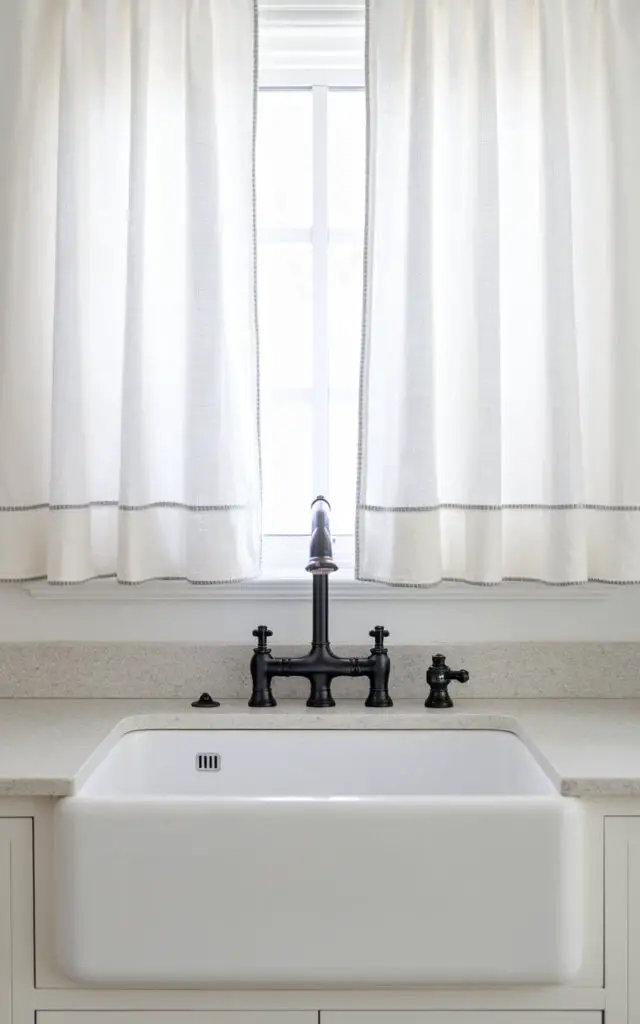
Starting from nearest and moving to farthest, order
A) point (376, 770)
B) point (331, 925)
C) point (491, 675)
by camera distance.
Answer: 1. point (331, 925)
2. point (376, 770)
3. point (491, 675)

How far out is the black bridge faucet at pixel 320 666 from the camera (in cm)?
183

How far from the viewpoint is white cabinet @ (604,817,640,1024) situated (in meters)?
1.40

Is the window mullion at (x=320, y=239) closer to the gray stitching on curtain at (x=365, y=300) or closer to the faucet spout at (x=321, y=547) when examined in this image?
the gray stitching on curtain at (x=365, y=300)

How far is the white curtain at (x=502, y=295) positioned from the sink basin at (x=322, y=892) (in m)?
0.56

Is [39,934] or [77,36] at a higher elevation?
[77,36]

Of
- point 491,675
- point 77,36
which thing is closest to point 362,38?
point 77,36

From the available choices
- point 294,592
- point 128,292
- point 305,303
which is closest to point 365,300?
point 305,303

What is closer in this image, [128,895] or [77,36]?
[128,895]

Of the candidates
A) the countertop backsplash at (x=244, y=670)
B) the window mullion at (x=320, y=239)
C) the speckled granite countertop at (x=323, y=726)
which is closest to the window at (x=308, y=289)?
the window mullion at (x=320, y=239)

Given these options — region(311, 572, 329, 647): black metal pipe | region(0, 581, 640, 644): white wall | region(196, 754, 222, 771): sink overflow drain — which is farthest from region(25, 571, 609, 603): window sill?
region(196, 754, 222, 771): sink overflow drain

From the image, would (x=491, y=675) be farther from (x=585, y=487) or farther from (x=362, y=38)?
(x=362, y=38)

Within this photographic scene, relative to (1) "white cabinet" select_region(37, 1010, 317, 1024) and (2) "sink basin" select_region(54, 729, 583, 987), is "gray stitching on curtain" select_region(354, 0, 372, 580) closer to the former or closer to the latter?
(2) "sink basin" select_region(54, 729, 583, 987)

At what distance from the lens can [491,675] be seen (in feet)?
6.39

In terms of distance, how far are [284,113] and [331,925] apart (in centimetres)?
152
